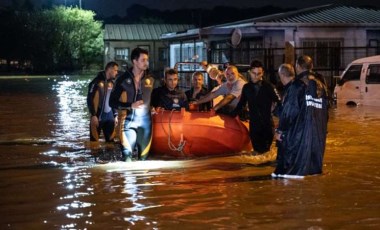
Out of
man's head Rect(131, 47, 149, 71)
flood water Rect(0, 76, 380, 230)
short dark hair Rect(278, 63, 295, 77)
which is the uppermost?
man's head Rect(131, 47, 149, 71)

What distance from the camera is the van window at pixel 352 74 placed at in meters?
21.9

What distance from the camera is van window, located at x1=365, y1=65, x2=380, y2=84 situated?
21.3 m

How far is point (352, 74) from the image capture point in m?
22.1

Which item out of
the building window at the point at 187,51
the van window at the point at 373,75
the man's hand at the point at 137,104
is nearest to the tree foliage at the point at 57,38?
the building window at the point at 187,51

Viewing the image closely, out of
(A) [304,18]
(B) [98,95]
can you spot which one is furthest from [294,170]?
(A) [304,18]

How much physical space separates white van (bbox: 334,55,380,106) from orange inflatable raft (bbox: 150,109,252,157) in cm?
1103

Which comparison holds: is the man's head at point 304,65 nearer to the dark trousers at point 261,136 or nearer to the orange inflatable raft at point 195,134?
the dark trousers at point 261,136

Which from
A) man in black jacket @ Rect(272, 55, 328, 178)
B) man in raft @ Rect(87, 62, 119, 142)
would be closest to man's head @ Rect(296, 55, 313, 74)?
man in black jacket @ Rect(272, 55, 328, 178)

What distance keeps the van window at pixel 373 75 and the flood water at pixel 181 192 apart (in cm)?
847

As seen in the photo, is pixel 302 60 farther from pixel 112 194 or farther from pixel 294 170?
pixel 112 194

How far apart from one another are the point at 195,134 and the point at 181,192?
2748 mm

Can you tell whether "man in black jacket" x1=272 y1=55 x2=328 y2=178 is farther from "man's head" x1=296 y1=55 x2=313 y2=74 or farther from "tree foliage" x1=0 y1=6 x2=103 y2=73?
"tree foliage" x1=0 y1=6 x2=103 y2=73

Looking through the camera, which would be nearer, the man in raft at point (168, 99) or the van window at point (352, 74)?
the man in raft at point (168, 99)

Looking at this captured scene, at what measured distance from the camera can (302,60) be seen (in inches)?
346
